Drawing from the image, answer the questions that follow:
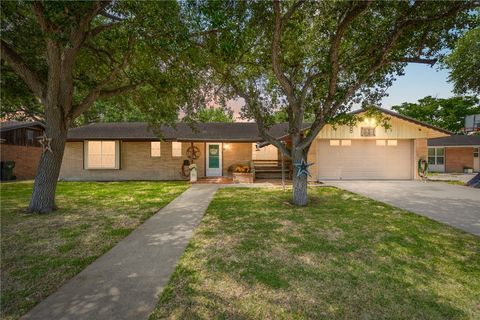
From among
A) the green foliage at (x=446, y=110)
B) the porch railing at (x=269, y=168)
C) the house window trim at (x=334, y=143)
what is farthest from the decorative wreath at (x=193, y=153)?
the green foliage at (x=446, y=110)

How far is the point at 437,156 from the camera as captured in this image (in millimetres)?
24625

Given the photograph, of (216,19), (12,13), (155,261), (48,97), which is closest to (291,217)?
(155,261)

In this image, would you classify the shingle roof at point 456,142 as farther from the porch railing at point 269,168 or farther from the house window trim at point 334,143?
the porch railing at point 269,168

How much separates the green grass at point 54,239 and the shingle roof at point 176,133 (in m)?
7.03

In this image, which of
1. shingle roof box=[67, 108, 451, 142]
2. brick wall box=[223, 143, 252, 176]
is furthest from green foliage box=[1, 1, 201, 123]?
brick wall box=[223, 143, 252, 176]

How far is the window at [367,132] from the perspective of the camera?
15305 millimetres

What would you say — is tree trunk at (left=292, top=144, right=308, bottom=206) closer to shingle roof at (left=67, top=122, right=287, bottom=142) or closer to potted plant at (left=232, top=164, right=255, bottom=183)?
potted plant at (left=232, top=164, right=255, bottom=183)

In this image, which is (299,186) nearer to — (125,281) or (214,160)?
(125,281)

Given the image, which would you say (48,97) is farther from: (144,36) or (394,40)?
(394,40)

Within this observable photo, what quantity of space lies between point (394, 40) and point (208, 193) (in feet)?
28.0

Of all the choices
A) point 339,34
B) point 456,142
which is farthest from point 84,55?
point 456,142

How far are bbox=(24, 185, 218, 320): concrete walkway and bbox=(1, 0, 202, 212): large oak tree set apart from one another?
435 centimetres

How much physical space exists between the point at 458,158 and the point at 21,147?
39.5 meters

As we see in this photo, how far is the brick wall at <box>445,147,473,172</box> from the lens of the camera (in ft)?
78.3
